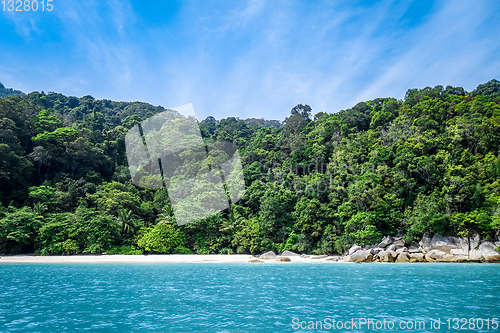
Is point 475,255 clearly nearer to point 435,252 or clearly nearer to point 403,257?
point 435,252

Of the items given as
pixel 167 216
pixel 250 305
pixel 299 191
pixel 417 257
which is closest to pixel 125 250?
pixel 167 216

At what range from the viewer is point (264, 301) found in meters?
8.83

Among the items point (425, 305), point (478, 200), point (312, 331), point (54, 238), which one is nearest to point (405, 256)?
point (478, 200)

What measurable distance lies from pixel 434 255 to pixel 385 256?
3406mm

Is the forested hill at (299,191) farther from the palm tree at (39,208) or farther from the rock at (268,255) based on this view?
the rock at (268,255)

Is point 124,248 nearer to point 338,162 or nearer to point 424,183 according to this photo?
point 338,162

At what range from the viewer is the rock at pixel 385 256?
70.9 ft

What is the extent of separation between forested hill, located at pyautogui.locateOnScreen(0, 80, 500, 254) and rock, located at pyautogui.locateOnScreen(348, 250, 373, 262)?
5.31 ft

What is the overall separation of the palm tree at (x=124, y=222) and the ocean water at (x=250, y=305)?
45.4ft

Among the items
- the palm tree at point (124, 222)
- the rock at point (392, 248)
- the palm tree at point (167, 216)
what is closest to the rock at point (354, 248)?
the rock at point (392, 248)

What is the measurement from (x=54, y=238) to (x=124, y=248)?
216 inches

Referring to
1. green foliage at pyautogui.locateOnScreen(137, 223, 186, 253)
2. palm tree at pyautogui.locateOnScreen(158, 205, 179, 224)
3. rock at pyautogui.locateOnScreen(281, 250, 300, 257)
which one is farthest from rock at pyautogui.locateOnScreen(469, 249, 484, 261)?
palm tree at pyautogui.locateOnScreen(158, 205, 179, 224)

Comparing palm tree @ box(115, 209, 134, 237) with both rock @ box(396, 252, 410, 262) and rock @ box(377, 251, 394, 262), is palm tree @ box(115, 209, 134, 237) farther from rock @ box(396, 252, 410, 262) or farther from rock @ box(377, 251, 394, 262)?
rock @ box(396, 252, 410, 262)

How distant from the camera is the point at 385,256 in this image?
71.4 feet
